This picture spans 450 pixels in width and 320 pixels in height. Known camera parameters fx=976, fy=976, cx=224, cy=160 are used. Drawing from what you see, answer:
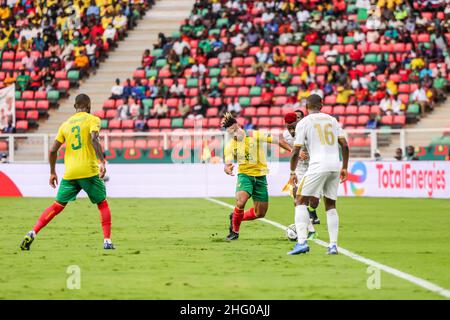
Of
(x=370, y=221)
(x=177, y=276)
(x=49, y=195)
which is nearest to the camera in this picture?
(x=177, y=276)

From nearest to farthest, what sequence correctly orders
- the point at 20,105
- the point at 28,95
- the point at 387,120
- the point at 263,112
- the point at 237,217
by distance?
the point at 237,217
the point at 387,120
the point at 263,112
the point at 20,105
the point at 28,95

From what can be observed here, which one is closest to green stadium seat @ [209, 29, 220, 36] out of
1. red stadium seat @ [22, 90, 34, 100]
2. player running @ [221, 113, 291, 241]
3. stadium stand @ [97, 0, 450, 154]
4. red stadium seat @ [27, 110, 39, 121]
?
stadium stand @ [97, 0, 450, 154]

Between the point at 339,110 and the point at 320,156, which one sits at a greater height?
the point at 339,110

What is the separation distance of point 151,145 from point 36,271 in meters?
20.7

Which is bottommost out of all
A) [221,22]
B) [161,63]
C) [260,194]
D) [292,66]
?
[260,194]

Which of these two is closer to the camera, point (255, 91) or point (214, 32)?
point (255, 91)

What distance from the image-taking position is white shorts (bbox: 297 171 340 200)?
12461 millimetres

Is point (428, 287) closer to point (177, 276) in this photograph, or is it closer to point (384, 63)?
point (177, 276)

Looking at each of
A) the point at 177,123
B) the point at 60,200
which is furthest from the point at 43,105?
the point at 60,200

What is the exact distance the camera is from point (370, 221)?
63.8ft

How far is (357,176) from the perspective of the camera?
96.6 feet

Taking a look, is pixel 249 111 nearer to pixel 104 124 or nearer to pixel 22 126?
pixel 104 124

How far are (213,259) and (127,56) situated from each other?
3113 centimetres
